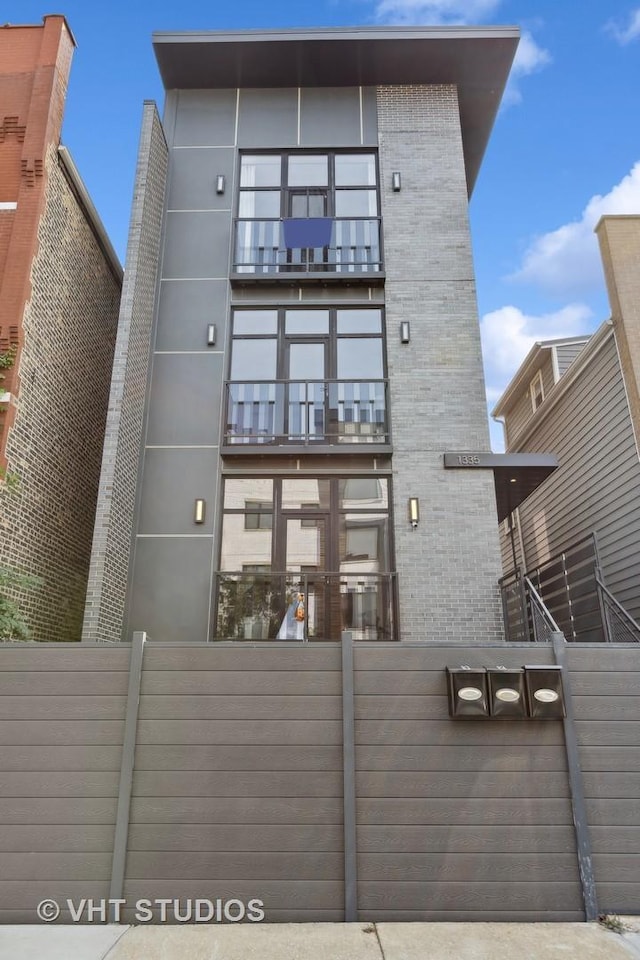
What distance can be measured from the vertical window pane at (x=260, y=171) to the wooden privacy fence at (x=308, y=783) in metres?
7.83

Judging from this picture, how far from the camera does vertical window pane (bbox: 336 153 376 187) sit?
9609mm

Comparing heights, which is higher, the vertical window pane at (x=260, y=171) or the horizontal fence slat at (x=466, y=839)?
the vertical window pane at (x=260, y=171)

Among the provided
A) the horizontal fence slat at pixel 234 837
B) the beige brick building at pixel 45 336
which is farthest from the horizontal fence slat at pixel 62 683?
the beige brick building at pixel 45 336

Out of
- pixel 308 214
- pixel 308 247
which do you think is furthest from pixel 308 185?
pixel 308 247

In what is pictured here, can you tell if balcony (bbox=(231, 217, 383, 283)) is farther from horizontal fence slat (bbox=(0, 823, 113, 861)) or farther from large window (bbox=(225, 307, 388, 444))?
horizontal fence slat (bbox=(0, 823, 113, 861))

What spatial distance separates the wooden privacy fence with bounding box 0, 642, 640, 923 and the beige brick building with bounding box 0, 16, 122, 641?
3156 mm

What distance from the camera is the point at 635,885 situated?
14.1ft

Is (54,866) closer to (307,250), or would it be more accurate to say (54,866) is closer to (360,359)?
(360,359)

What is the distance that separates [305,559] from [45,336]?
181 inches

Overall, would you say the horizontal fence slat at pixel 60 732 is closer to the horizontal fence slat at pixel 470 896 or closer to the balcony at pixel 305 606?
the horizontal fence slat at pixel 470 896

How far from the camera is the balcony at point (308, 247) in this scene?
906 centimetres

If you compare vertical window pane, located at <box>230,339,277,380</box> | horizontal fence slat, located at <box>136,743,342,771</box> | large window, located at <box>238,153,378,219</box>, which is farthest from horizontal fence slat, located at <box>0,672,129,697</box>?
large window, located at <box>238,153,378,219</box>

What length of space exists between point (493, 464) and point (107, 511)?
504cm

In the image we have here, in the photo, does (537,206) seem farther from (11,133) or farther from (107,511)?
(107,511)
